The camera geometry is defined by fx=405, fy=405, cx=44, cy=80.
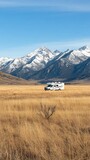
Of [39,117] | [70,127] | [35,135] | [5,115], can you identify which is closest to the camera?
[35,135]

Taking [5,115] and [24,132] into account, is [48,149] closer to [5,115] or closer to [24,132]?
[24,132]

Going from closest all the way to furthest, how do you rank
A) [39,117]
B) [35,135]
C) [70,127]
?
1. [35,135]
2. [70,127]
3. [39,117]

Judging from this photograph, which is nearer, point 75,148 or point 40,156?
point 40,156

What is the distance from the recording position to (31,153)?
11062 mm

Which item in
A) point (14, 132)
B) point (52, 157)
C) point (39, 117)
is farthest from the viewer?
point (39, 117)

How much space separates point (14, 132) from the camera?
48.1 feet

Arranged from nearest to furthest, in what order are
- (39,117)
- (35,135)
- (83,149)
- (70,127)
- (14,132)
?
1. (83,149)
2. (35,135)
3. (14,132)
4. (70,127)
5. (39,117)

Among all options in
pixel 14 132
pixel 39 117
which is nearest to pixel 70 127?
pixel 14 132

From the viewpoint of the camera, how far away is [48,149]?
11.4 m

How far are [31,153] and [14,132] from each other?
12.1ft

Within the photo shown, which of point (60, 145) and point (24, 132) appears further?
point (24, 132)

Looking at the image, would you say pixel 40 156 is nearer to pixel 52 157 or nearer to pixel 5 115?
pixel 52 157

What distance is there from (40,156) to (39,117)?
8.83 meters

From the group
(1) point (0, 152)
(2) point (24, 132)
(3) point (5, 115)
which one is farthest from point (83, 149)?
(3) point (5, 115)
